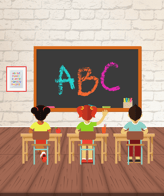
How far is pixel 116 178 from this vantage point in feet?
8.23

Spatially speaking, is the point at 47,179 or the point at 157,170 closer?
the point at 47,179

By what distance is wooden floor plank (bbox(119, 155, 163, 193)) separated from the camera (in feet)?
7.27

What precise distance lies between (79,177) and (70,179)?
113 millimetres

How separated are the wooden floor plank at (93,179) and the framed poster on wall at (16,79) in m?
3.50

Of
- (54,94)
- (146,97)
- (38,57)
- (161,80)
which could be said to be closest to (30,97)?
(54,94)

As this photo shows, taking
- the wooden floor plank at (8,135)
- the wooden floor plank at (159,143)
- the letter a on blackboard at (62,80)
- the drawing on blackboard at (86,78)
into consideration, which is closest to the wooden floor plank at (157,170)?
the wooden floor plank at (159,143)

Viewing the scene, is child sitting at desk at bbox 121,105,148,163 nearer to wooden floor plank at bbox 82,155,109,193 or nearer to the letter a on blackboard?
wooden floor plank at bbox 82,155,109,193

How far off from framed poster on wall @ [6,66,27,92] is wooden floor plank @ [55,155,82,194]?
3290 millimetres

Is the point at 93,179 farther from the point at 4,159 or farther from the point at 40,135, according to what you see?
the point at 4,159

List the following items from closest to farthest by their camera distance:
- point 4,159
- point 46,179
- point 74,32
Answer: point 46,179 < point 4,159 < point 74,32

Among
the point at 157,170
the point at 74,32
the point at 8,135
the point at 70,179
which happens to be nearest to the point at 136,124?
the point at 157,170

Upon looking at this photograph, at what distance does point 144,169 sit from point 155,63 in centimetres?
367

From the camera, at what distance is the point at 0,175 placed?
2.61 metres

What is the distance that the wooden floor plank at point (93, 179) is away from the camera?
87.5 inches
